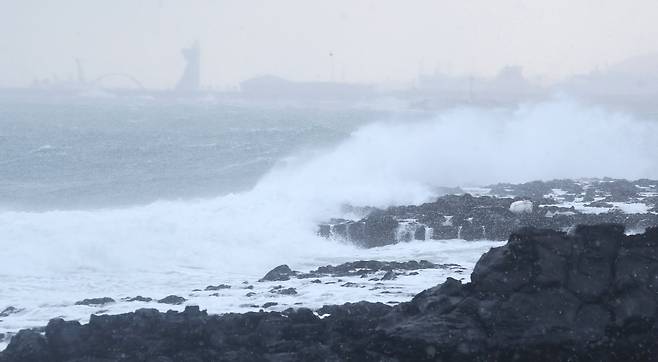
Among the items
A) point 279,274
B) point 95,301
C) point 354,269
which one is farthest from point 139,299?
point 354,269

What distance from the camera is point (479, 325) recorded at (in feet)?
39.2

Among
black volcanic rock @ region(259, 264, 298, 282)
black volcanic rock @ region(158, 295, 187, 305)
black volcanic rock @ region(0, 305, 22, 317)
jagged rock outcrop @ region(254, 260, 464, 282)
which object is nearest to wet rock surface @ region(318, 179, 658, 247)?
jagged rock outcrop @ region(254, 260, 464, 282)

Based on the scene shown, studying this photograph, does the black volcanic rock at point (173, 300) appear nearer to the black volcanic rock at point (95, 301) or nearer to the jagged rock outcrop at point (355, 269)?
the black volcanic rock at point (95, 301)

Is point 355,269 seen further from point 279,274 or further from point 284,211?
point 284,211

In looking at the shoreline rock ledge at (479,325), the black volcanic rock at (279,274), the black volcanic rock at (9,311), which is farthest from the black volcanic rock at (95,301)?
the black volcanic rock at (279,274)

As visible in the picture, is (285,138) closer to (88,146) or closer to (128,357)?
(88,146)

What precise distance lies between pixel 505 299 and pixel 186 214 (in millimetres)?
16407

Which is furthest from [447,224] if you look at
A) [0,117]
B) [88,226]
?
[0,117]

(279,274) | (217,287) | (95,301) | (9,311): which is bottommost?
(9,311)

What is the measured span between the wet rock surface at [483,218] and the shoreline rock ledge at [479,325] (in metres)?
8.73

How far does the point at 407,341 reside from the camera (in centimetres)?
1173

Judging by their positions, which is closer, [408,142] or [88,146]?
[408,142]

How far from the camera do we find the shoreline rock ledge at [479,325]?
38.5ft

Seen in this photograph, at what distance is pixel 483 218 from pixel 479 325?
41.4 ft
